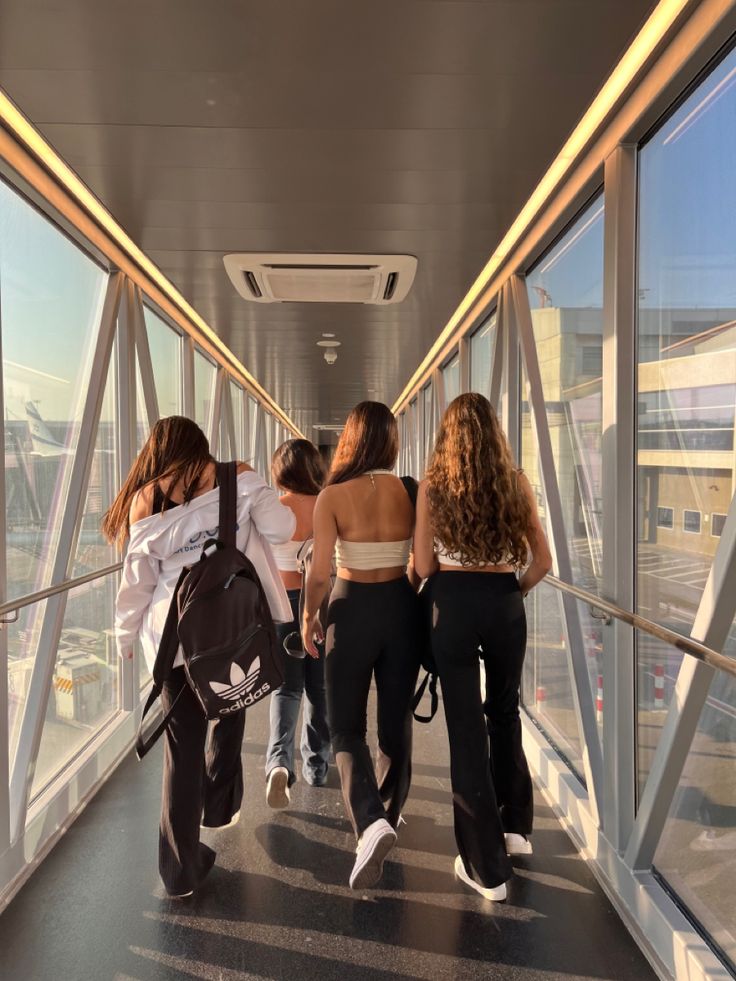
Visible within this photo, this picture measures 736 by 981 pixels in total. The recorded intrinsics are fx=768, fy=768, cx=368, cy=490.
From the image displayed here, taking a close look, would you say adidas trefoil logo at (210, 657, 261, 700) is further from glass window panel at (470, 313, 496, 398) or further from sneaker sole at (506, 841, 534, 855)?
glass window panel at (470, 313, 496, 398)

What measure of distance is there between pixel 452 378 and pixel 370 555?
4618 mm

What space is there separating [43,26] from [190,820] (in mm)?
2296

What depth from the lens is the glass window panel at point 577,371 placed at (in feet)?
9.77

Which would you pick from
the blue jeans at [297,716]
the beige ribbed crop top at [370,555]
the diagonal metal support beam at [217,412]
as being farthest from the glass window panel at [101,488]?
the diagonal metal support beam at [217,412]

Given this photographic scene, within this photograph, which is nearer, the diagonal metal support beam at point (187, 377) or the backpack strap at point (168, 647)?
the backpack strap at point (168, 647)

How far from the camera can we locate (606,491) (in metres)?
2.62

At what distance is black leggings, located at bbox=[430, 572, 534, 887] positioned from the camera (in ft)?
8.01

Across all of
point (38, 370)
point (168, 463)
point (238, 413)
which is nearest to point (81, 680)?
point (38, 370)

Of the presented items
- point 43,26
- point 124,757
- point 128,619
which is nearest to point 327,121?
point 43,26

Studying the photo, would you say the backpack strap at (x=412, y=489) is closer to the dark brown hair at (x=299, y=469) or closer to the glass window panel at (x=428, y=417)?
the dark brown hair at (x=299, y=469)

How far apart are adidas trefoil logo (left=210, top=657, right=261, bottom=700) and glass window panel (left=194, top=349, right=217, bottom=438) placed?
3.98m

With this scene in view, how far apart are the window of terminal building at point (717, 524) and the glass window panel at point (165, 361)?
3720 mm

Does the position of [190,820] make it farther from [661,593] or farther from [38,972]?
[661,593]

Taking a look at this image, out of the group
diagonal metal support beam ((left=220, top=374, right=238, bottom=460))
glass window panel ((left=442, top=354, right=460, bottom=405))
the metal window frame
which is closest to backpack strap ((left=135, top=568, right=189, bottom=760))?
the metal window frame
